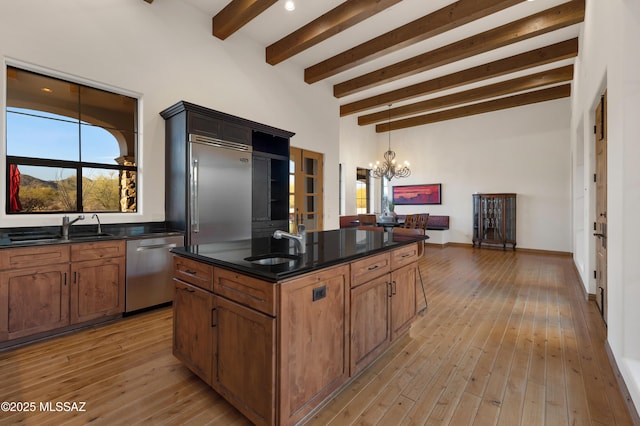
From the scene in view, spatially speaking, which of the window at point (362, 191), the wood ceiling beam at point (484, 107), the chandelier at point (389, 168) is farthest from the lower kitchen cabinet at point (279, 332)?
the wood ceiling beam at point (484, 107)

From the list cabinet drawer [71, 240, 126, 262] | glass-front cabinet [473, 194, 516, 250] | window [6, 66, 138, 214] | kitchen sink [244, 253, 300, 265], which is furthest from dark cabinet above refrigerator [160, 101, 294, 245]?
glass-front cabinet [473, 194, 516, 250]

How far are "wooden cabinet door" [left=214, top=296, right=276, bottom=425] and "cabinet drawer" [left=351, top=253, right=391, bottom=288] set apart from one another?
0.65 meters

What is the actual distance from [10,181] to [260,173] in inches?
111

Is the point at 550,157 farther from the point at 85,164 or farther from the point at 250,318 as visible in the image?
the point at 85,164

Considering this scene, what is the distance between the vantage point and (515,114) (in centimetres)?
762

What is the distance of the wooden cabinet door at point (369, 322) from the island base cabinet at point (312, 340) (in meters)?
0.09

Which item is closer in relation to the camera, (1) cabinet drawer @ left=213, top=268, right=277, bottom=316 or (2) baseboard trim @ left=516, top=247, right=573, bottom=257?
(1) cabinet drawer @ left=213, top=268, right=277, bottom=316

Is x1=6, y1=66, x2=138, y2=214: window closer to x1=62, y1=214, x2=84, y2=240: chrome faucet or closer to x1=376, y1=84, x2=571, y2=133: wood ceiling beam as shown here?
x1=62, y1=214, x2=84, y2=240: chrome faucet

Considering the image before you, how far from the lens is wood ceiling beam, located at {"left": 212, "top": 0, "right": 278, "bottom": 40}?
3.59 m

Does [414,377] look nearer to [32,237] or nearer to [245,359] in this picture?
[245,359]

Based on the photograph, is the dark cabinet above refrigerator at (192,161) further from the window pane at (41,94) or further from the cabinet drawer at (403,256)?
the cabinet drawer at (403,256)

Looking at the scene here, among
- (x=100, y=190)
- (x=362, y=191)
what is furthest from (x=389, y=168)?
(x=100, y=190)

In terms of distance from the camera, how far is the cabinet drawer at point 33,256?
7.75 ft

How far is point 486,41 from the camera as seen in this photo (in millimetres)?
4430
